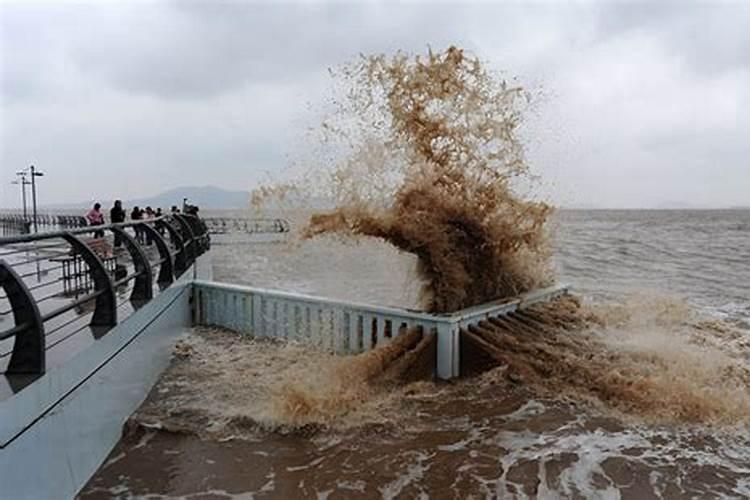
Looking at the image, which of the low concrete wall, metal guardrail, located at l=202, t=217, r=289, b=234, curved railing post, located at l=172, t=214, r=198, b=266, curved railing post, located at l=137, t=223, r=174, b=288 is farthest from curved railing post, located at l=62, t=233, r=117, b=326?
metal guardrail, located at l=202, t=217, r=289, b=234

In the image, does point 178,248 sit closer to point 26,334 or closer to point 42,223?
point 26,334

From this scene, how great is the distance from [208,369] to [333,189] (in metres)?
3.05

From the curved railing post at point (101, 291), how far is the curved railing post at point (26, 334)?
112 centimetres

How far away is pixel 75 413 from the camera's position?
4273 mm

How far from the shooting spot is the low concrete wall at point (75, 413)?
3379mm

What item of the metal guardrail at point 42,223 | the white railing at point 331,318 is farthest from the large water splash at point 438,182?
the metal guardrail at point 42,223

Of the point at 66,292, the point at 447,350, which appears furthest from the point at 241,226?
the point at 447,350

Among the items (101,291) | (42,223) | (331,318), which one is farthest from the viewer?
(42,223)

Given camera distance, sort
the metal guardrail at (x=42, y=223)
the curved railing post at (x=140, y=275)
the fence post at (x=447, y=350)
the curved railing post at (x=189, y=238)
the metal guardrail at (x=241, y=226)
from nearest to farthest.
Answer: the curved railing post at (x=140, y=275) < the fence post at (x=447, y=350) < the curved railing post at (x=189, y=238) < the metal guardrail at (x=42, y=223) < the metal guardrail at (x=241, y=226)

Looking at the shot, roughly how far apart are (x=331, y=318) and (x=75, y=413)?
14.4 feet

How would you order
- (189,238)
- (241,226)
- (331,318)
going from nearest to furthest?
(331,318), (189,238), (241,226)

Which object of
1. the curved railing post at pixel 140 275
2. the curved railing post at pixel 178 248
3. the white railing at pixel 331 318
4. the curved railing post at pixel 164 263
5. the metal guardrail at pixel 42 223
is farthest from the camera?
the metal guardrail at pixel 42 223

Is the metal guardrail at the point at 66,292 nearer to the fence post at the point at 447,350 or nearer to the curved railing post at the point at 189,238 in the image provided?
the curved railing post at the point at 189,238

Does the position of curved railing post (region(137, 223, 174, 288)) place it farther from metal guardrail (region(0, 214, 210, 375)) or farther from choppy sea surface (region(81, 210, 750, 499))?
choppy sea surface (region(81, 210, 750, 499))
